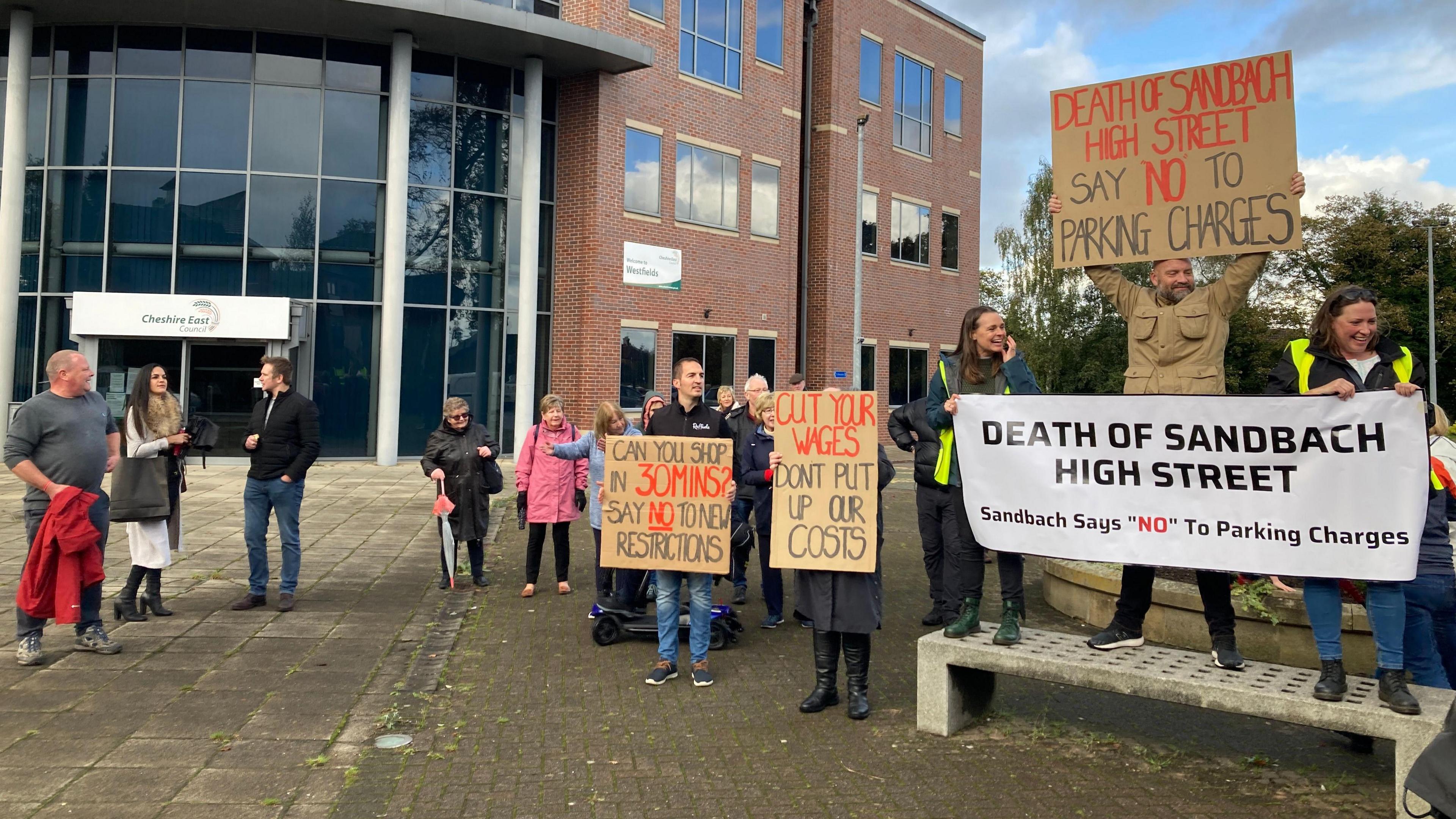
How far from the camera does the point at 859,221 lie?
Answer: 2705 centimetres

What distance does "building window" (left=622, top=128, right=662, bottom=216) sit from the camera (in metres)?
23.7

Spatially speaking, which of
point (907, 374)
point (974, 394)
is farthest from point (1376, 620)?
point (907, 374)

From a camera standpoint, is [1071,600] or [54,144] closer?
[1071,600]

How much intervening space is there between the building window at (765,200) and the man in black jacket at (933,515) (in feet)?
62.7

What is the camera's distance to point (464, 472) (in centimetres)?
963

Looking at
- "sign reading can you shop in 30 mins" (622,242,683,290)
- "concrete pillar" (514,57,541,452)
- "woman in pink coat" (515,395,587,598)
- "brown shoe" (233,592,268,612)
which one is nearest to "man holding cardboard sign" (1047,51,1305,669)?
"woman in pink coat" (515,395,587,598)

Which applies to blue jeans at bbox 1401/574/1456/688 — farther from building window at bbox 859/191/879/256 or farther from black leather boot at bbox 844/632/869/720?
building window at bbox 859/191/879/256

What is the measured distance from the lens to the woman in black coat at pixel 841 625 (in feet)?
18.9

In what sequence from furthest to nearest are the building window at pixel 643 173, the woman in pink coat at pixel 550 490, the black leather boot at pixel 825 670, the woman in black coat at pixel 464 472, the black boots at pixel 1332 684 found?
the building window at pixel 643 173 → the woman in black coat at pixel 464 472 → the woman in pink coat at pixel 550 490 → the black leather boot at pixel 825 670 → the black boots at pixel 1332 684

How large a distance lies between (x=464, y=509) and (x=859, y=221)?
62.9 ft

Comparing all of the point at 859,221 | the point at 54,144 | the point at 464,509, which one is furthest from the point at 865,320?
the point at 464,509

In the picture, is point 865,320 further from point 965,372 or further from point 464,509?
point 965,372

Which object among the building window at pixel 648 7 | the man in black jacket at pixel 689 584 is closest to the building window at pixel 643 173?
the building window at pixel 648 7

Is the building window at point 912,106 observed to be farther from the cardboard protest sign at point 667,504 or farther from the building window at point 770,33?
the cardboard protest sign at point 667,504
